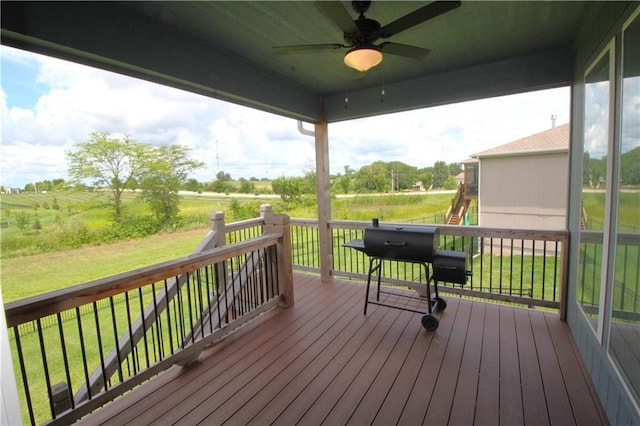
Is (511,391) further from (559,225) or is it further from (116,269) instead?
(116,269)

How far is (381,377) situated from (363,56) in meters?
2.40

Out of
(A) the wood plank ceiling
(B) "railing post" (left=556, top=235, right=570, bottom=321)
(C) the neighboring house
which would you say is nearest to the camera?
(A) the wood plank ceiling

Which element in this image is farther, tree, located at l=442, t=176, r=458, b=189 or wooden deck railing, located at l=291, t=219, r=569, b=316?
tree, located at l=442, t=176, r=458, b=189

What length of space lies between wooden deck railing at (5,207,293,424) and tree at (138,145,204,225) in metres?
1.53

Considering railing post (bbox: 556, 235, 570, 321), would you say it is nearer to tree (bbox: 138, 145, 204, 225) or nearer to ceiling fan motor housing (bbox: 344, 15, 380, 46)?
ceiling fan motor housing (bbox: 344, 15, 380, 46)

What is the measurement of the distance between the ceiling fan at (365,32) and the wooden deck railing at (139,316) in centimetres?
189

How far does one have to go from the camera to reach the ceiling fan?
1.68 m

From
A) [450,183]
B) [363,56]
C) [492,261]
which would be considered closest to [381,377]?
[363,56]

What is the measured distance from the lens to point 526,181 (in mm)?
4984

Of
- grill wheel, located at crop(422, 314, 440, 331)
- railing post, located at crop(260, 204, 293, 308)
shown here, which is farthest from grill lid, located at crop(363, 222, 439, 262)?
railing post, located at crop(260, 204, 293, 308)

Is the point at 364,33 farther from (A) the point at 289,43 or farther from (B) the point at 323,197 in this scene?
(B) the point at 323,197

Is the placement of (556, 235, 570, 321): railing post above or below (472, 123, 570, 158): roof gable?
below

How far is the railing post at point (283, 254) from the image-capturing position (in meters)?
3.46

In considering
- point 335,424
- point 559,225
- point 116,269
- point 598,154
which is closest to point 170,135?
point 116,269
